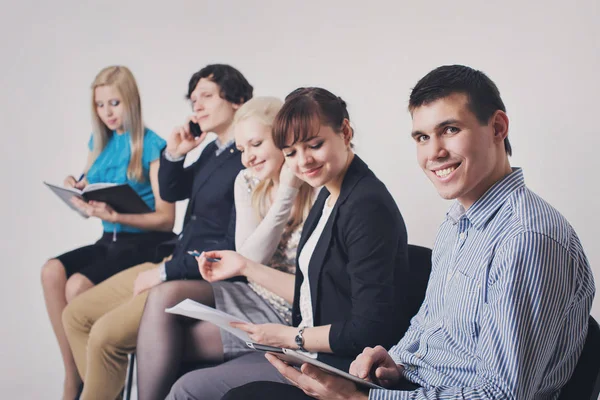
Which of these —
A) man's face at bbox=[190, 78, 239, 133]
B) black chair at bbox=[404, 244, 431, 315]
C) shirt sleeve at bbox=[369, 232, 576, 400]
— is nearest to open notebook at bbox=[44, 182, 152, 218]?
man's face at bbox=[190, 78, 239, 133]

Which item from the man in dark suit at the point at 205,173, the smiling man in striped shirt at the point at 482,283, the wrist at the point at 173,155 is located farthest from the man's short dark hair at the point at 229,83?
the smiling man in striped shirt at the point at 482,283

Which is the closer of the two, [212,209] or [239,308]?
[239,308]

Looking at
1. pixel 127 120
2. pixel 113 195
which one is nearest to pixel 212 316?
pixel 113 195

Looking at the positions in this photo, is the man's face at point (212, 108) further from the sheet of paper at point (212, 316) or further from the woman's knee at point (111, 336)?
the sheet of paper at point (212, 316)

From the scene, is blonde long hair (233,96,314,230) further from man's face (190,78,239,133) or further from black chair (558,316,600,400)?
black chair (558,316,600,400)

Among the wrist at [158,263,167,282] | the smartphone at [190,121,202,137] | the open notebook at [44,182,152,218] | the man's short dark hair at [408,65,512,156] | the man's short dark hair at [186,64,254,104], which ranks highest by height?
the man's short dark hair at [186,64,254,104]

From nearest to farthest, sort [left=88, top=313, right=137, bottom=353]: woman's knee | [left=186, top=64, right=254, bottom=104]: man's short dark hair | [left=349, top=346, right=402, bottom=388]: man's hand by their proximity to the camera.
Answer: [left=349, top=346, right=402, bottom=388]: man's hand
[left=88, top=313, right=137, bottom=353]: woman's knee
[left=186, top=64, right=254, bottom=104]: man's short dark hair

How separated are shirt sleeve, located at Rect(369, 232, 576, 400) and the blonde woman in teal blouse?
196 cm

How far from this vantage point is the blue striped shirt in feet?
3.50

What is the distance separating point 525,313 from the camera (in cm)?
106

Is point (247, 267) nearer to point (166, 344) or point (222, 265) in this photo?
point (222, 265)

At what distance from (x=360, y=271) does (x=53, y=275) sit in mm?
1825

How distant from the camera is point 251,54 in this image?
364 cm

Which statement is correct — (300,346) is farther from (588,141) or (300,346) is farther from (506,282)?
(588,141)
